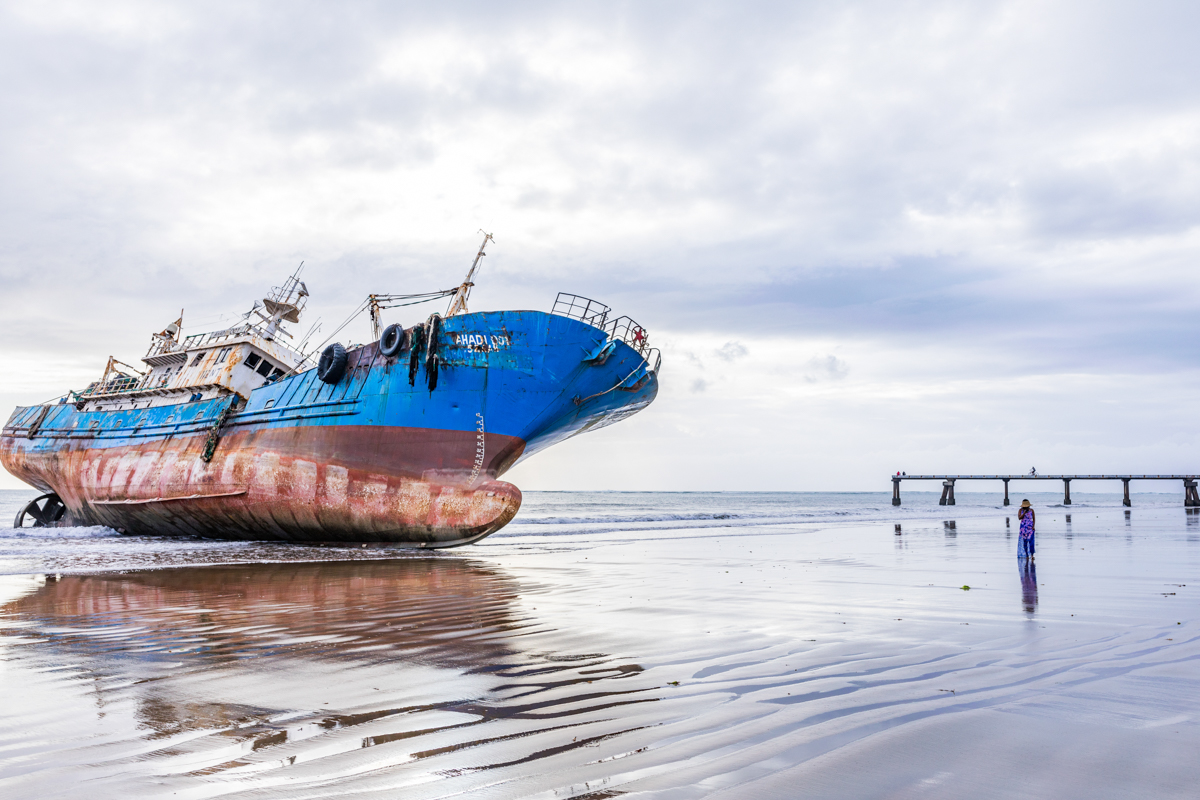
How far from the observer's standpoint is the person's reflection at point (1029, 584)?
28.7ft

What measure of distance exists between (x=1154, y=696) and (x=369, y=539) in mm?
18027

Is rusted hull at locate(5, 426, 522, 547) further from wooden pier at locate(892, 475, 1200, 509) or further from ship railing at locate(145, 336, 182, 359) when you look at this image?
wooden pier at locate(892, 475, 1200, 509)

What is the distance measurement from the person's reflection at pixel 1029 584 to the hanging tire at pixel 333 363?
16.8 metres

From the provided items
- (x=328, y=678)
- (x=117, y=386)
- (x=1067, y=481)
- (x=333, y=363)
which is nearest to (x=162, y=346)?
(x=117, y=386)

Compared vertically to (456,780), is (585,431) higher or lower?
higher

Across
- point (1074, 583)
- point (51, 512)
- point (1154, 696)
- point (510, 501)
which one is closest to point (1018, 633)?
point (1154, 696)

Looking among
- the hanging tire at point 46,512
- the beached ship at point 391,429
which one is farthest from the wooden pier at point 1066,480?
the hanging tire at point 46,512

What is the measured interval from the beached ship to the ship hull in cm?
4

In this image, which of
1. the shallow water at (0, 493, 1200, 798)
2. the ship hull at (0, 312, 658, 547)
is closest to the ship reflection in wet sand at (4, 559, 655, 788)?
the shallow water at (0, 493, 1200, 798)

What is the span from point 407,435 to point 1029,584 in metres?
14.1

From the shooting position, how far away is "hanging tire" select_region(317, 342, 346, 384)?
20.8 meters

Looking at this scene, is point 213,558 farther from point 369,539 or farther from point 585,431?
point 585,431

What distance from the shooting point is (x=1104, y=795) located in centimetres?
311

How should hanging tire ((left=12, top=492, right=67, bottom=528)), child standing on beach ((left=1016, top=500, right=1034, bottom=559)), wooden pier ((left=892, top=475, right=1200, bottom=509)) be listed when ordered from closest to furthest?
1. child standing on beach ((left=1016, top=500, right=1034, bottom=559))
2. hanging tire ((left=12, top=492, right=67, bottom=528))
3. wooden pier ((left=892, top=475, right=1200, bottom=509))
